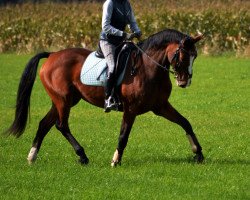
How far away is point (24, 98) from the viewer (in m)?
14.3

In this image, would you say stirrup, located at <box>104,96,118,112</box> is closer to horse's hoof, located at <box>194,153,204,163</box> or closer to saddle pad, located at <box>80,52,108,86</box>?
saddle pad, located at <box>80,52,108,86</box>

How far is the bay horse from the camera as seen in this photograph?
13.2m

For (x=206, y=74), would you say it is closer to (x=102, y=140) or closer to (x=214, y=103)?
(x=214, y=103)

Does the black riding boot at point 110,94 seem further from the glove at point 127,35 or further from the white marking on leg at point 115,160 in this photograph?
the white marking on leg at point 115,160

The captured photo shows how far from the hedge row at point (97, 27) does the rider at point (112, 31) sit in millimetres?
21149

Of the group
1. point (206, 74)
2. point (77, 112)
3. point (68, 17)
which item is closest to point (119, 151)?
point (77, 112)

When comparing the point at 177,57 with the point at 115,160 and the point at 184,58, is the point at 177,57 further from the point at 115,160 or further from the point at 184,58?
the point at 115,160

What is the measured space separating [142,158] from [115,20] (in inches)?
84.0

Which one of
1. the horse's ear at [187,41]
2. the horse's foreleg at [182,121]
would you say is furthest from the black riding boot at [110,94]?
the horse's ear at [187,41]

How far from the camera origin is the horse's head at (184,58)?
42.7ft

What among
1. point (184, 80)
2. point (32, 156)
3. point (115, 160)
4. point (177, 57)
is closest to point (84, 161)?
point (115, 160)

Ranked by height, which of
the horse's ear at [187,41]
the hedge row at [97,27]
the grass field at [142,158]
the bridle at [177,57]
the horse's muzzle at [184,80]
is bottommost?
the hedge row at [97,27]

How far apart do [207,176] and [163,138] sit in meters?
4.20

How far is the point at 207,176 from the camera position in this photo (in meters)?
12.3
